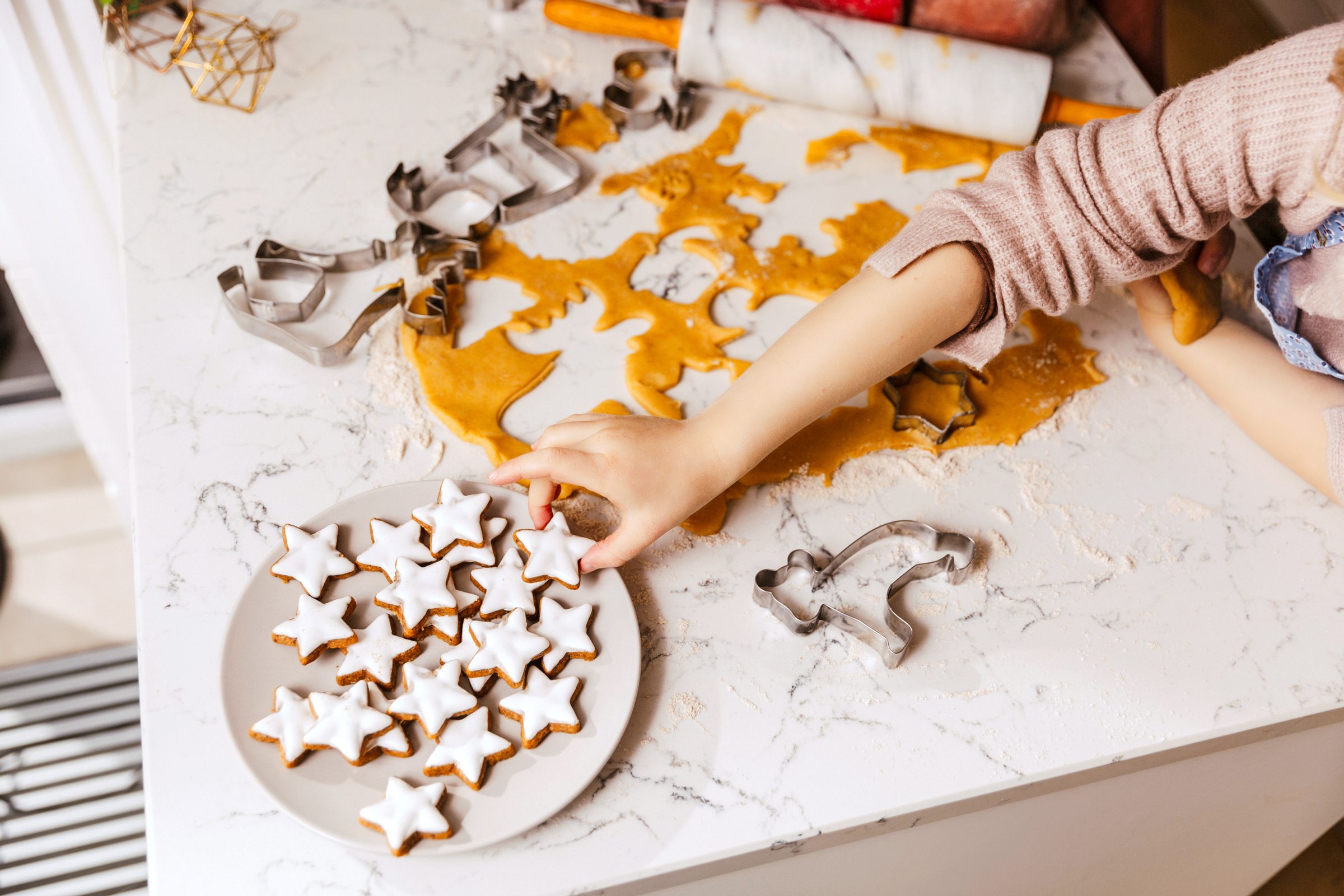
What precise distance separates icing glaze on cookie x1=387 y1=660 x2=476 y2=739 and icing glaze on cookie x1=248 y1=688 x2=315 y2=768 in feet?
0.18

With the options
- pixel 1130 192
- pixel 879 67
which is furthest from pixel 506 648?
pixel 879 67

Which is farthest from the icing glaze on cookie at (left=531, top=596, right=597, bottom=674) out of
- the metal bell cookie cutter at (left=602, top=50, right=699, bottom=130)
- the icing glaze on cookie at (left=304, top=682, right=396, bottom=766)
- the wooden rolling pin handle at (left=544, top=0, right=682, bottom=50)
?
the wooden rolling pin handle at (left=544, top=0, right=682, bottom=50)

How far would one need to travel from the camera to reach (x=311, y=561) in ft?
2.29

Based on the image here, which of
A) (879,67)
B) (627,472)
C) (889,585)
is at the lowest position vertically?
(889,585)

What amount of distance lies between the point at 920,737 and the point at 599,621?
0.81 feet

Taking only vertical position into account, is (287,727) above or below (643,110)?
below

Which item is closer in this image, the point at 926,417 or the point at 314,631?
the point at 314,631

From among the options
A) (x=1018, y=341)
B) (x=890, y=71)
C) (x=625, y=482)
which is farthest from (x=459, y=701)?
(x=890, y=71)

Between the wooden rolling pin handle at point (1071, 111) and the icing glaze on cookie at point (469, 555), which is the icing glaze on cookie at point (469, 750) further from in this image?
the wooden rolling pin handle at point (1071, 111)

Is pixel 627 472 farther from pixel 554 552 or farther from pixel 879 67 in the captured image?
pixel 879 67

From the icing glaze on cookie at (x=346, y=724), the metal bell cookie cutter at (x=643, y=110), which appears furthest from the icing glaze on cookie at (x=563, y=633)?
the metal bell cookie cutter at (x=643, y=110)

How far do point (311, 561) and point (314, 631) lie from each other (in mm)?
57

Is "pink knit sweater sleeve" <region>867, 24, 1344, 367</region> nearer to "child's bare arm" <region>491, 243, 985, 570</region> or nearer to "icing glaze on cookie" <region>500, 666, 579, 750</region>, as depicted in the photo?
"child's bare arm" <region>491, 243, 985, 570</region>

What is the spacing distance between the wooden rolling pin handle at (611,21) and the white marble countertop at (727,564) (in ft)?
0.60
